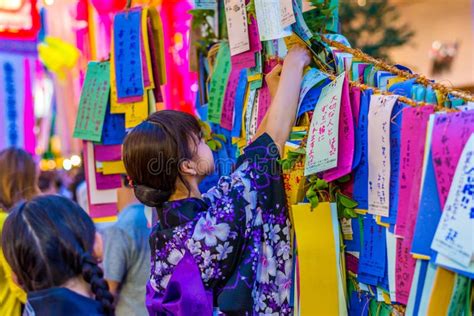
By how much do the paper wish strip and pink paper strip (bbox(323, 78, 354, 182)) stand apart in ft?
0.05

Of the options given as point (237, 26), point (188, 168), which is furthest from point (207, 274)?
point (237, 26)

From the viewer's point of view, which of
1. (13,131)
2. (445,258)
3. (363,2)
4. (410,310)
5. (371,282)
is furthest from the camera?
(363,2)

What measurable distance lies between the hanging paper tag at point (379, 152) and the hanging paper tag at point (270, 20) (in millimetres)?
350

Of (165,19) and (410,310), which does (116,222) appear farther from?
(410,310)

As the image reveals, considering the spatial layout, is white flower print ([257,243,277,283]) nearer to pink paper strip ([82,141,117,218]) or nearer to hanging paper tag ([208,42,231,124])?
hanging paper tag ([208,42,231,124])

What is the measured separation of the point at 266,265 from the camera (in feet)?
4.77

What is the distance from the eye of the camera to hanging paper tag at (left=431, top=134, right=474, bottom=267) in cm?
93

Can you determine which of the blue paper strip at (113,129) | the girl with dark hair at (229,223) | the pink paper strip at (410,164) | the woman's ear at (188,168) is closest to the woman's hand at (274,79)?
the girl with dark hair at (229,223)

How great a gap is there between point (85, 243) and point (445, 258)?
31.3 inches

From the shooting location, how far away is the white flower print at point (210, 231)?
1.44 m

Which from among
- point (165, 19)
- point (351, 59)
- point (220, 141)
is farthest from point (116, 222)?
point (351, 59)

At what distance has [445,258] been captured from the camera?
3.16 feet

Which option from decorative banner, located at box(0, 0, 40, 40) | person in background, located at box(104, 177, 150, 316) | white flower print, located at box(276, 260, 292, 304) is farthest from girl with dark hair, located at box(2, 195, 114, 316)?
decorative banner, located at box(0, 0, 40, 40)

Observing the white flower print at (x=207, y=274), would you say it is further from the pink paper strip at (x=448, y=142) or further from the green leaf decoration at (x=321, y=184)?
the pink paper strip at (x=448, y=142)
